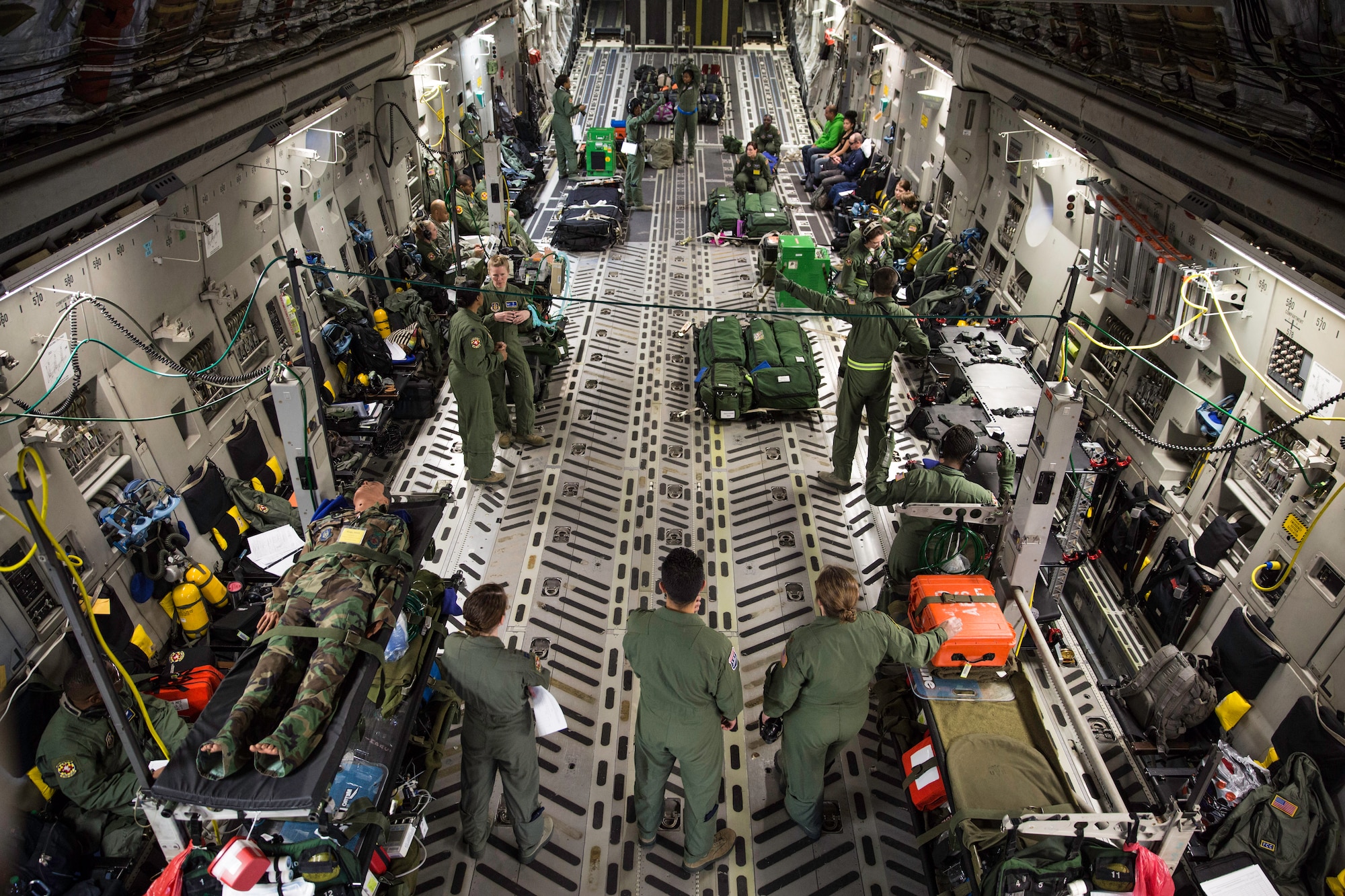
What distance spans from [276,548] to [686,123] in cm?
1127

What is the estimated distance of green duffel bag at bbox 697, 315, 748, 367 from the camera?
7359 millimetres

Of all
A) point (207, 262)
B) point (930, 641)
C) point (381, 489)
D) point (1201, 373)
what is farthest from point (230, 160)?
point (1201, 373)

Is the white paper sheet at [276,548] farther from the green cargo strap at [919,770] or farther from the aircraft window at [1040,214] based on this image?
the aircraft window at [1040,214]

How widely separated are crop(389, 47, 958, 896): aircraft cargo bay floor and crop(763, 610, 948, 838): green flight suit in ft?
1.70

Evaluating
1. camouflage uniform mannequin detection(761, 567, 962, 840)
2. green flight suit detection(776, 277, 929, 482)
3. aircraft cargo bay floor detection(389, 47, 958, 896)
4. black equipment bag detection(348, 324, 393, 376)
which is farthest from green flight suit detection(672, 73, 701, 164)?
camouflage uniform mannequin detection(761, 567, 962, 840)

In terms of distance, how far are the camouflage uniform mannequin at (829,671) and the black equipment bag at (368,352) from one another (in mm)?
5042

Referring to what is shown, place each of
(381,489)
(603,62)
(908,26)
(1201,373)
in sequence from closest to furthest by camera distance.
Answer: (381,489)
(1201,373)
(908,26)
(603,62)

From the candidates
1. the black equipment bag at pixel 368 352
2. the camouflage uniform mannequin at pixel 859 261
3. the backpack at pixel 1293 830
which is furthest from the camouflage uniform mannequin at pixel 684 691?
the camouflage uniform mannequin at pixel 859 261

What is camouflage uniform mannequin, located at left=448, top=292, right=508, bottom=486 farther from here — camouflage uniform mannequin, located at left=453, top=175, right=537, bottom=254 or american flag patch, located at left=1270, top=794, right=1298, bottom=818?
american flag patch, located at left=1270, top=794, right=1298, bottom=818

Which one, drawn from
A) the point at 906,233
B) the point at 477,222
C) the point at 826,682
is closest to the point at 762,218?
the point at 906,233

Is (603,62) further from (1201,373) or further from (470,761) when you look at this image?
(470,761)

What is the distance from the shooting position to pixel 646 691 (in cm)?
358

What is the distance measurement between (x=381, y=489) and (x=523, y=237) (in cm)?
639

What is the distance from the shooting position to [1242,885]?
148 inches
